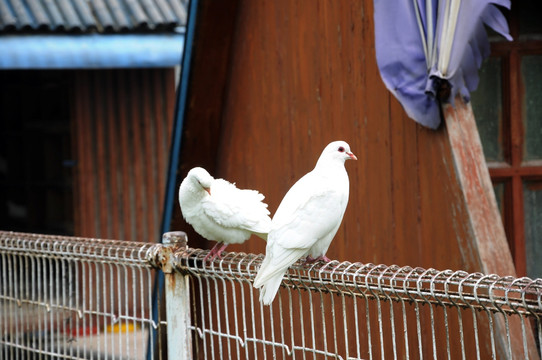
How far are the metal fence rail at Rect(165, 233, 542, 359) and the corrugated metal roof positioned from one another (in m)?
4.51

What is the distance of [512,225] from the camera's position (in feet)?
14.5

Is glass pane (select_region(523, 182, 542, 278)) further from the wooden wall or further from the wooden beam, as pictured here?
the wooden beam

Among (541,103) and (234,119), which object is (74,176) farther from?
(541,103)

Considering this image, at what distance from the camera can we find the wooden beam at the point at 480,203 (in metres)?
3.58

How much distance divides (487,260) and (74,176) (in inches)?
274

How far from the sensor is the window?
4395 millimetres

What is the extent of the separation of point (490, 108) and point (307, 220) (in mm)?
1438

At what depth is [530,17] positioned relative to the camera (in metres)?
4.44

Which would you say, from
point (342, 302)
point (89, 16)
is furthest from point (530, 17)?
point (89, 16)

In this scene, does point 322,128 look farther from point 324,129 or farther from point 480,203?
point 480,203

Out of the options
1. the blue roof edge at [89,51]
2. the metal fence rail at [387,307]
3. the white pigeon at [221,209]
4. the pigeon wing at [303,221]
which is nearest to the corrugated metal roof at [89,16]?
the blue roof edge at [89,51]

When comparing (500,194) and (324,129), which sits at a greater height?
(324,129)

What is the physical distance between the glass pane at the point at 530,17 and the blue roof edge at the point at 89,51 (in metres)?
4.76

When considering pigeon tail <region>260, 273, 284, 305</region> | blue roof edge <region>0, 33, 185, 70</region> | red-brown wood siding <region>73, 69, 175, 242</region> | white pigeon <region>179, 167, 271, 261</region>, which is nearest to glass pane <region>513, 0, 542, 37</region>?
white pigeon <region>179, 167, 271, 261</region>
